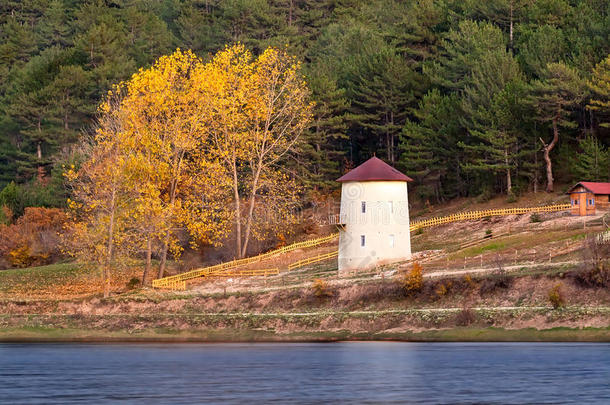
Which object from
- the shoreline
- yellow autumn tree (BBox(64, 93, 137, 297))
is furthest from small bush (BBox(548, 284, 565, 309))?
yellow autumn tree (BBox(64, 93, 137, 297))

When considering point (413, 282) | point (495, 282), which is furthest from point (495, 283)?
point (413, 282)

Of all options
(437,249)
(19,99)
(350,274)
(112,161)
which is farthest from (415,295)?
(19,99)

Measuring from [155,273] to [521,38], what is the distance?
47750 mm

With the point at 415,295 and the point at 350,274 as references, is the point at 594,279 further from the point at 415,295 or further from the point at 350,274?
the point at 350,274

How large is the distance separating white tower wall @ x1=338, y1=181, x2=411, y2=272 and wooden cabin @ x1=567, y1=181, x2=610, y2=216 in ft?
53.8

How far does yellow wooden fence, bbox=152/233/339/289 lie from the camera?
275ft

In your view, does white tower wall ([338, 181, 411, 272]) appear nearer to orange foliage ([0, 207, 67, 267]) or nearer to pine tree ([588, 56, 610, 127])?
pine tree ([588, 56, 610, 127])

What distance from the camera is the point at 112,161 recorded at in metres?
81.6

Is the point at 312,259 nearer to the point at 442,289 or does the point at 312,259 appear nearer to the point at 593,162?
the point at 442,289

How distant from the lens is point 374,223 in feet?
269

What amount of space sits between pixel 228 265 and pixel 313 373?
40425mm

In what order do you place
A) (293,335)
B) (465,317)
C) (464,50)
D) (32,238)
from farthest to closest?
(464,50) < (32,238) < (293,335) < (465,317)

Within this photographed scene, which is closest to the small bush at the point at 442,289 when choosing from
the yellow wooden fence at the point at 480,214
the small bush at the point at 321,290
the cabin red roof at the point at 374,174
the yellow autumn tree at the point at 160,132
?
the small bush at the point at 321,290

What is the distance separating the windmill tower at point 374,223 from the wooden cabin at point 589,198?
16.4 metres
